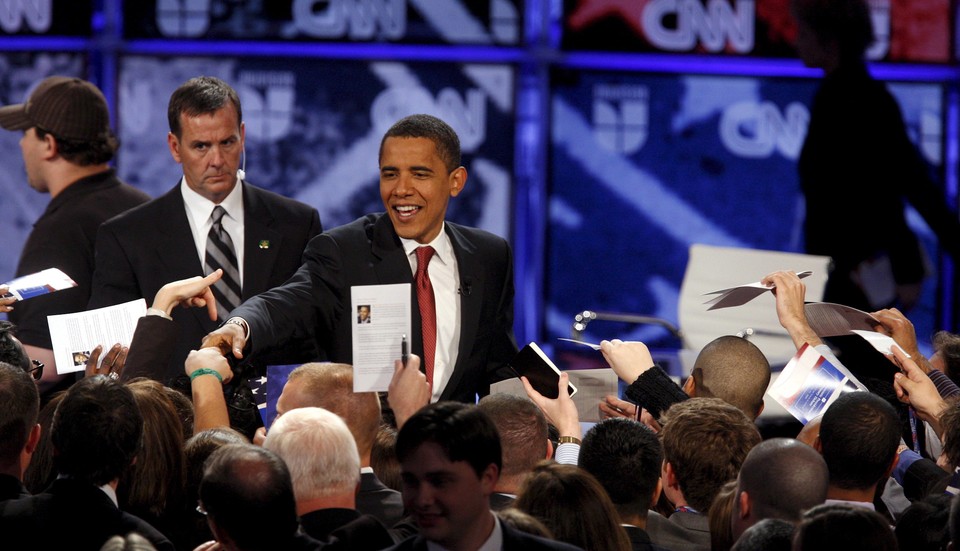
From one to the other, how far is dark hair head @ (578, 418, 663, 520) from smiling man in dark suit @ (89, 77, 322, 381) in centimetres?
141

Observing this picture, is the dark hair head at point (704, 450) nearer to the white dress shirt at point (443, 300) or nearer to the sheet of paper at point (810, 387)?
the sheet of paper at point (810, 387)

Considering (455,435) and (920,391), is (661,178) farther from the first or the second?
(455,435)

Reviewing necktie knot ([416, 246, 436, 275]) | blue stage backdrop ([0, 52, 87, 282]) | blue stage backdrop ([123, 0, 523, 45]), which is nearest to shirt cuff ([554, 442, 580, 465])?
necktie knot ([416, 246, 436, 275])

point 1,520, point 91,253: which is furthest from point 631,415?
point 91,253

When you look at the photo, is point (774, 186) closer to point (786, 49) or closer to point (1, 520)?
point (786, 49)

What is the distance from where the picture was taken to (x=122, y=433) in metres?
2.75

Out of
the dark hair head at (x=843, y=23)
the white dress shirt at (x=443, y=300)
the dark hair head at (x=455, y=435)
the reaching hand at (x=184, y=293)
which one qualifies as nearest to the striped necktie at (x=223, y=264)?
the reaching hand at (x=184, y=293)

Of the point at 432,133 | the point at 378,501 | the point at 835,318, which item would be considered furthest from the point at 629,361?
the point at 378,501

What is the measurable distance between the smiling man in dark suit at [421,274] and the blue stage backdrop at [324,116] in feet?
12.1

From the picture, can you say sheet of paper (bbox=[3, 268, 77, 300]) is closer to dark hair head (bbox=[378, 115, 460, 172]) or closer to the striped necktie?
the striped necktie

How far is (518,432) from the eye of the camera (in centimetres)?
314

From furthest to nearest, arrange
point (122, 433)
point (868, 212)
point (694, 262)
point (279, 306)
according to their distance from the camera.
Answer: point (868, 212) < point (694, 262) < point (279, 306) < point (122, 433)

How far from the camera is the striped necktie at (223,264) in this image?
4230mm

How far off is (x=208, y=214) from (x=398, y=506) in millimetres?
1636
